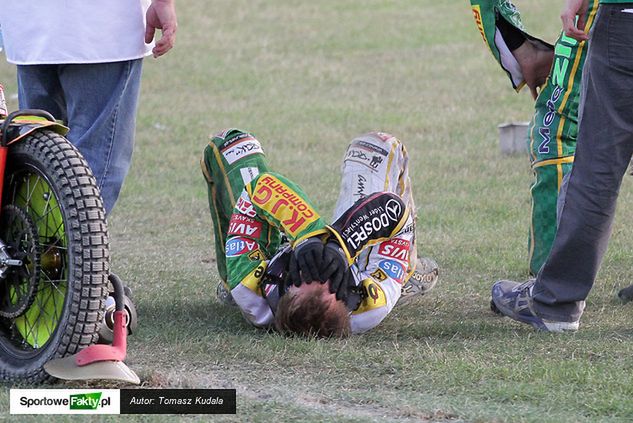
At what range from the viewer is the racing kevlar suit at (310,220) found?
423cm

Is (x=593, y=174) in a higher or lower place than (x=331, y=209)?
higher

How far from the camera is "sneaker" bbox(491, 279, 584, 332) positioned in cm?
420

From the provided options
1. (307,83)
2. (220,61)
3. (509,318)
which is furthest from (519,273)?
(220,61)

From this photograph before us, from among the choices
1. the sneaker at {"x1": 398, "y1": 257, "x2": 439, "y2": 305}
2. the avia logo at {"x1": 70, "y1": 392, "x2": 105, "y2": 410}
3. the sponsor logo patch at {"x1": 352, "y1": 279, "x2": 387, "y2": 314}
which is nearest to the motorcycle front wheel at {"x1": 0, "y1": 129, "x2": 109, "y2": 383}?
the avia logo at {"x1": 70, "y1": 392, "x2": 105, "y2": 410}

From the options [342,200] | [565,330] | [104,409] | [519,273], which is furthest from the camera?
[519,273]

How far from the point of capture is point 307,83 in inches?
440

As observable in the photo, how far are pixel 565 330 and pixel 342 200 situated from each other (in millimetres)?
1101

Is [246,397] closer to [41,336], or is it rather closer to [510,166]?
[41,336]

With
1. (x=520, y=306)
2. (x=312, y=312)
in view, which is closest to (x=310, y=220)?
(x=312, y=312)

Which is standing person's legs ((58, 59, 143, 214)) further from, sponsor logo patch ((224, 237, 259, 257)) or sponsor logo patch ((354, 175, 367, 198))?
sponsor logo patch ((354, 175, 367, 198))

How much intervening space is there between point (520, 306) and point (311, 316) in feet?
2.68

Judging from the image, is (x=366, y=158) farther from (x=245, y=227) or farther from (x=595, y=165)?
(x=595, y=165)

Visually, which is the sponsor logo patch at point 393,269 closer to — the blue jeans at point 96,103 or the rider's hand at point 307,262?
the rider's hand at point 307,262

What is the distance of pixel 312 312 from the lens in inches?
159
